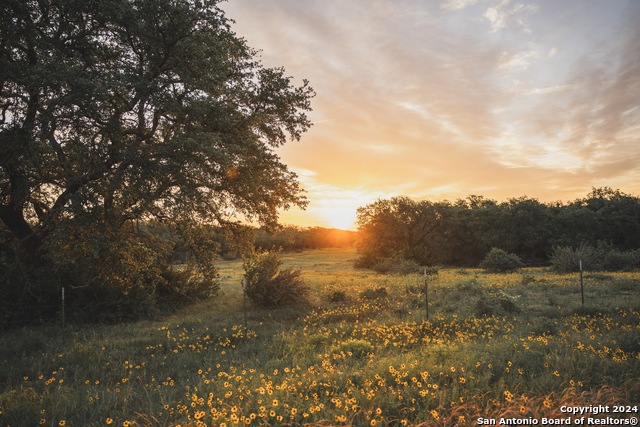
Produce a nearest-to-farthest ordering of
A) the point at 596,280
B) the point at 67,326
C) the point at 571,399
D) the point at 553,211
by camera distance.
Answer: the point at 571,399 < the point at 67,326 < the point at 596,280 < the point at 553,211

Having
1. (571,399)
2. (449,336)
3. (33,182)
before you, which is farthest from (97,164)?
(571,399)

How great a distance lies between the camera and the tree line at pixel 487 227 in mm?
44219

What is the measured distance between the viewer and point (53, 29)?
516 inches

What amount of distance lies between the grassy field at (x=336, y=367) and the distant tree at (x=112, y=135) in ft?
11.3

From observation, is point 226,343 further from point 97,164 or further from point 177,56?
point 177,56

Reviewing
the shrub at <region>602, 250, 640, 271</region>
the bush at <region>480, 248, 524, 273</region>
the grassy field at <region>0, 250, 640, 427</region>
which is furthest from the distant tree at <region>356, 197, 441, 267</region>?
the grassy field at <region>0, 250, 640, 427</region>

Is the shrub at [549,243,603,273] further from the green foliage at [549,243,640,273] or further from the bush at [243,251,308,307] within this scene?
the bush at [243,251,308,307]

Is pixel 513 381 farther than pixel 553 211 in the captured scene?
No

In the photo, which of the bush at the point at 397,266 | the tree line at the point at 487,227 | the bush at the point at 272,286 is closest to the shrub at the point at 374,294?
the bush at the point at 272,286

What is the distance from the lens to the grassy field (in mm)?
5523

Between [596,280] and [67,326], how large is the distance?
27054mm

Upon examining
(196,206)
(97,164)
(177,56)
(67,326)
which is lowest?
(67,326)

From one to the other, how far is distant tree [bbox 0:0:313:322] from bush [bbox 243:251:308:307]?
12.1 ft

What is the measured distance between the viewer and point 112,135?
12.1m
